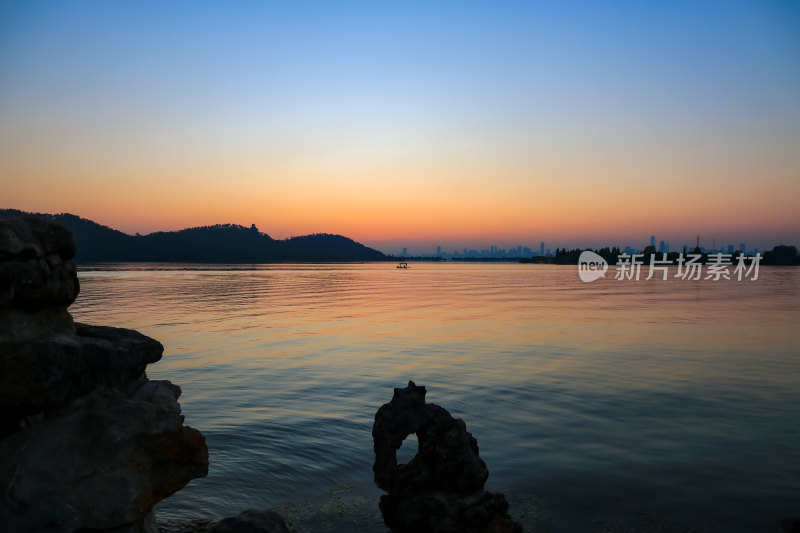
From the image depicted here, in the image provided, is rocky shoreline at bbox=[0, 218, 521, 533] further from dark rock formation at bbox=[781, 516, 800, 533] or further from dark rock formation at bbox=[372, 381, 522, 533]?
dark rock formation at bbox=[781, 516, 800, 533]

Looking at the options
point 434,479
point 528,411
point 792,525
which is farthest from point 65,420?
point 528,411

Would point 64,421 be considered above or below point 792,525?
above

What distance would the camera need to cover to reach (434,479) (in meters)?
7.25

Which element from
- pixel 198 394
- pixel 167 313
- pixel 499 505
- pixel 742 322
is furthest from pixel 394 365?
pixel 742 322

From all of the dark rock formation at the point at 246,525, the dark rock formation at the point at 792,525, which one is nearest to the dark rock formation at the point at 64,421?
the dark rock formation at the point at 246,525

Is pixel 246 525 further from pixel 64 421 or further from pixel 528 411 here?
pixel 528 411

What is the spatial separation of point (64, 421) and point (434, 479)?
4.40 meters

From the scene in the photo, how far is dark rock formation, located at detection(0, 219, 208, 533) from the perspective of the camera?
16.1 feet

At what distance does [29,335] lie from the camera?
5.52m

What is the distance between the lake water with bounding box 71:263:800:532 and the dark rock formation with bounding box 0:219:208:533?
3.09 m

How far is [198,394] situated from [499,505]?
11.3 m

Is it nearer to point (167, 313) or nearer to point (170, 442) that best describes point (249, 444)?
point (170, 442)

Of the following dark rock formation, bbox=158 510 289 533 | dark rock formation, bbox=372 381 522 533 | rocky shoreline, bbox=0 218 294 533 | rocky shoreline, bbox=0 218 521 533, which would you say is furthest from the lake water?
rocky shoreline, bbox=0 218 294 533

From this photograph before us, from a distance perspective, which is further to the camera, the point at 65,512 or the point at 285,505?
the point at 285,505
